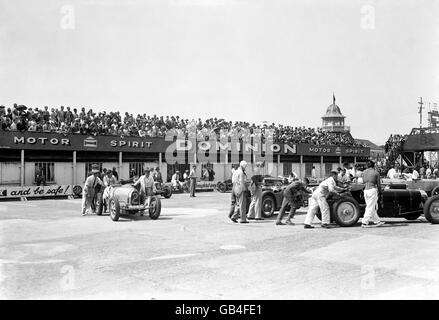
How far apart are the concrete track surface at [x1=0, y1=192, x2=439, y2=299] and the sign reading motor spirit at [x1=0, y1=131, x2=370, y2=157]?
44.8 feet

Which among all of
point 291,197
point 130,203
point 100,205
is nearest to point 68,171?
point 100,205

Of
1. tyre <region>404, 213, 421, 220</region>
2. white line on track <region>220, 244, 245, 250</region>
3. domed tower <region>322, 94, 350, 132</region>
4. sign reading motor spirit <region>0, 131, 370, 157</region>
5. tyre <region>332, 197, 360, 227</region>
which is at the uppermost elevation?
domed tower <region>322, 94, 350, 132</region>

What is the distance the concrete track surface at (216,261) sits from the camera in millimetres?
6621

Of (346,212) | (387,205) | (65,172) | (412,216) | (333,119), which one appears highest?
(333,119)

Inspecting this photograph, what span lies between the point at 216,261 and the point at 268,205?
323 inches

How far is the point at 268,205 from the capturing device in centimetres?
1664

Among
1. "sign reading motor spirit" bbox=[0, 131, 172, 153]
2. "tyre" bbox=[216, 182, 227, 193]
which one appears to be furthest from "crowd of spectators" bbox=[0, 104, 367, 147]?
"tyre" bbox=[216, 182, 227, 193]

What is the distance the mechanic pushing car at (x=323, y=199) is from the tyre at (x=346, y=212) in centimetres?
23

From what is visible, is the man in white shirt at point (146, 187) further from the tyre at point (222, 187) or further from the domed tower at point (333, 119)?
the domed tower at point (333, 119)

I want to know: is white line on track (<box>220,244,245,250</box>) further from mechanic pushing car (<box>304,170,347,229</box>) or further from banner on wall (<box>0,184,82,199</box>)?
banner on wall (<box>0,184,82,199</box>)

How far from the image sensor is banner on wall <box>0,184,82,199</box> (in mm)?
25203

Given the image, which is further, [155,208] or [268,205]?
[268,205]

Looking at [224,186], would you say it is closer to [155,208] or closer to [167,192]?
[167,192]
